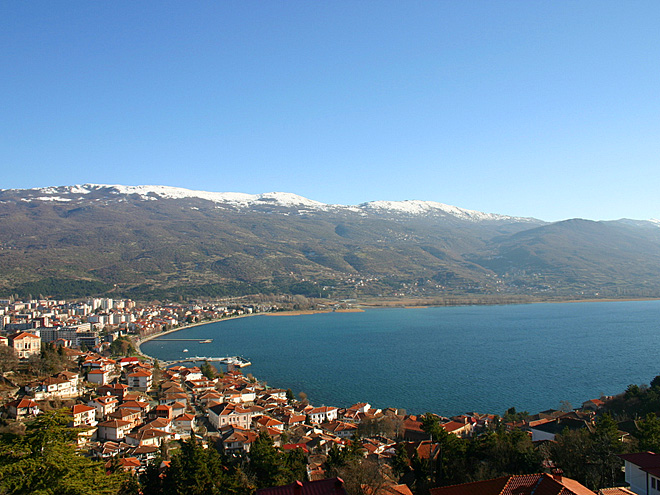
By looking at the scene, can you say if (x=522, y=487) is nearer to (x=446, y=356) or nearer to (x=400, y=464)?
(x=400, y=464)

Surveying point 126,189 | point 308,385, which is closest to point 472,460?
point 308,385

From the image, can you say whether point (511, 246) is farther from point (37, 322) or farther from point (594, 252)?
point (37, 322)

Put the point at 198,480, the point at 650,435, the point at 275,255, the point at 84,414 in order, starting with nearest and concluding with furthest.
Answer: the point at 198,480
the point at 650,435
the point at 84,414
the point at 275,255

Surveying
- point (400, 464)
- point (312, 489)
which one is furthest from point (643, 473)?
point (312, 489)

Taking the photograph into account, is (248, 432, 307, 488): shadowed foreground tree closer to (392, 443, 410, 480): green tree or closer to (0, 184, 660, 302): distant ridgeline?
(392, 443, 410, 480): green tree

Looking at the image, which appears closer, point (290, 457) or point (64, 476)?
point (64, 476)

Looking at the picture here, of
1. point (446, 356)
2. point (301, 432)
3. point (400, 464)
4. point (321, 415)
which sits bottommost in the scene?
point (446, 356)
